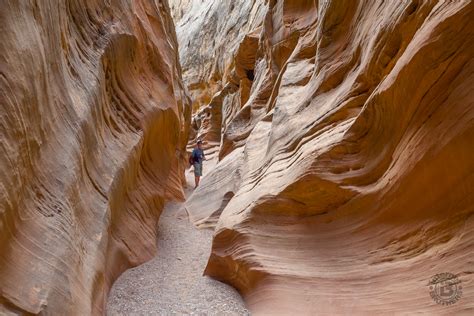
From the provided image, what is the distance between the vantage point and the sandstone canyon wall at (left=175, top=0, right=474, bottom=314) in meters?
4.00

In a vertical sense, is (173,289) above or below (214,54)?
below

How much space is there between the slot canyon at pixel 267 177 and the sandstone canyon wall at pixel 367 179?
0.02m

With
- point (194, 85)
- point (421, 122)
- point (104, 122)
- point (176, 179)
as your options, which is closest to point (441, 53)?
point (421, 122)

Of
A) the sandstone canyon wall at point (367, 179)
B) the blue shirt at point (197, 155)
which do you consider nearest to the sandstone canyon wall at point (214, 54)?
the blue shirt at point (197, 155)

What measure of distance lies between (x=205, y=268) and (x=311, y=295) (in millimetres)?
2786

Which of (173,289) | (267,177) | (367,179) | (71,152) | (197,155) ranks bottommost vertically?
(173,289)

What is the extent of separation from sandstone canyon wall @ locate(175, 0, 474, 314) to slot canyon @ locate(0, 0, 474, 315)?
22 millimetres

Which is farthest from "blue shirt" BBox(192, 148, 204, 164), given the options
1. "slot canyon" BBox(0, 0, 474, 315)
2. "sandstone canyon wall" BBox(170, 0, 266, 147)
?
"sandstone canyon wall" BBox(170, 0, 266, 147)

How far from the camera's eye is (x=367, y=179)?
530 centimetres

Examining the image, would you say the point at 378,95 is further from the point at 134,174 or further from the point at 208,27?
the point at 208,27

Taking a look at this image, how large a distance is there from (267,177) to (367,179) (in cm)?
243

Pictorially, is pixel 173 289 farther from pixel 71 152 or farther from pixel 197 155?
pixel 197 155

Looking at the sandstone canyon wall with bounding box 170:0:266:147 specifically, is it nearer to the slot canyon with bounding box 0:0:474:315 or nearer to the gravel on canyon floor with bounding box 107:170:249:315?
the slot canyon with bounding box 0:0:474:315

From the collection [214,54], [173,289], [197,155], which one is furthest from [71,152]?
[214,54]
